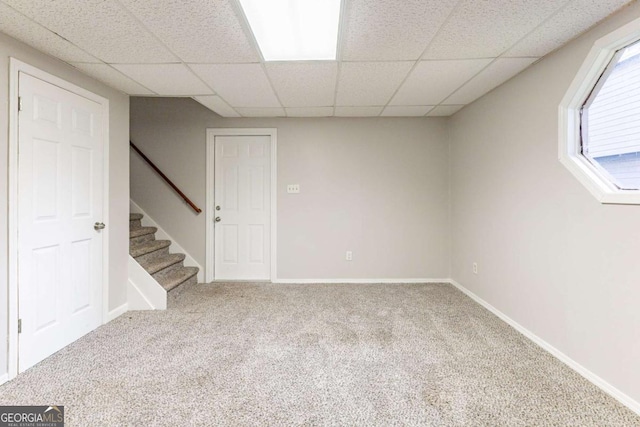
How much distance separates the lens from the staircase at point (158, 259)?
3233 millimetres

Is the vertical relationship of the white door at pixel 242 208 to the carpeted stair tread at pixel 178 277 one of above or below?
above

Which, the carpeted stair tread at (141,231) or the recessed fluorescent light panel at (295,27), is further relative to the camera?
the carpeted stair tread at (141,231)

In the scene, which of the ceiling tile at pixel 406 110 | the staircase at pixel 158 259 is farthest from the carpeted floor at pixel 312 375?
the ceiling tile at pixel 406 110

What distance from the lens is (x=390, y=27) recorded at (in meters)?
1.80

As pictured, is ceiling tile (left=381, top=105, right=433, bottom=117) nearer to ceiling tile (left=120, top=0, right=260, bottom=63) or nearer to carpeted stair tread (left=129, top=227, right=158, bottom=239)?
ceiling tile (left=120, top=0, right=260, bottom=63)

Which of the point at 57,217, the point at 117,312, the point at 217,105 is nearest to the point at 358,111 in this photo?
the point at 217,105

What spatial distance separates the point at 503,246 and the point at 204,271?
3534 millimetres

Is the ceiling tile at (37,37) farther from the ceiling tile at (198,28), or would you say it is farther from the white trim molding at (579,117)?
the white trim molding at (579,117)

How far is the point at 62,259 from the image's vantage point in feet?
7.32

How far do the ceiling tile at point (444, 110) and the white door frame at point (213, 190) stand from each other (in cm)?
203

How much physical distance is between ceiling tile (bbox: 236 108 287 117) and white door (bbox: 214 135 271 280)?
13.0 inches

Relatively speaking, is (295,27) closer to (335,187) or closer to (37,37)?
(37,37)

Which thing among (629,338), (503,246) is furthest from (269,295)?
(629,338)

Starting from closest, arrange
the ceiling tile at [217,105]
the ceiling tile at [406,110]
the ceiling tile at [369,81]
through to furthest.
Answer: the ceiling tile at [369,81] → the ceiling tile at [217,105] → the ceiling tile at [406,110]
